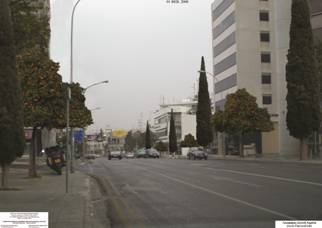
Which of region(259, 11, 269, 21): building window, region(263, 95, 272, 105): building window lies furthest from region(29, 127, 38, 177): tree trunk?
region(259, 11, 269, 21): building window

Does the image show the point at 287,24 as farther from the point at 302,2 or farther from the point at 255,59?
the point at 302,2

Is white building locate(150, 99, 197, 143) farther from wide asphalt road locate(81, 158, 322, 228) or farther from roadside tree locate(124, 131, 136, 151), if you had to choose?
wide asphalt road locate(81, 158, 322, 228)

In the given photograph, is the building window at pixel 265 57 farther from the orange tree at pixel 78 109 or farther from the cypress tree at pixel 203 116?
the orange tree at pixel 78 109

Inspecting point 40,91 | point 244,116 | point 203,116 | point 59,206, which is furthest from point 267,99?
point 59,206

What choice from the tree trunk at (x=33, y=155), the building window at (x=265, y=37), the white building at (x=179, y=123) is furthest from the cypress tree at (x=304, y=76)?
the white building at (x=179, y=123)

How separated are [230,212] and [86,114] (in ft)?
65.8

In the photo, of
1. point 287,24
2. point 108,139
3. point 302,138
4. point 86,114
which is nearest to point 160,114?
point 108,139

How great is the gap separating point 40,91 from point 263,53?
57365 millimetres

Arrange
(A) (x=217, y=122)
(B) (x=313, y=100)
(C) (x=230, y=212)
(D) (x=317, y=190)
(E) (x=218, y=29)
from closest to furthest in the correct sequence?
(C) (x=230, y=212), (D) (x=317, y=190), (B) (x=313, y=100), (A) (x=217, y=122), (E) (x=218, y=29)

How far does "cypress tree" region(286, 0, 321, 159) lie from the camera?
46250mm

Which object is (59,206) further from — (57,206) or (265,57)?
(265,57)

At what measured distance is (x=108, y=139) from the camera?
190m

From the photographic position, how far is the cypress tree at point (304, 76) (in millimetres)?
46250

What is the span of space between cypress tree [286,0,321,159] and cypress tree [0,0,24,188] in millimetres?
31236
